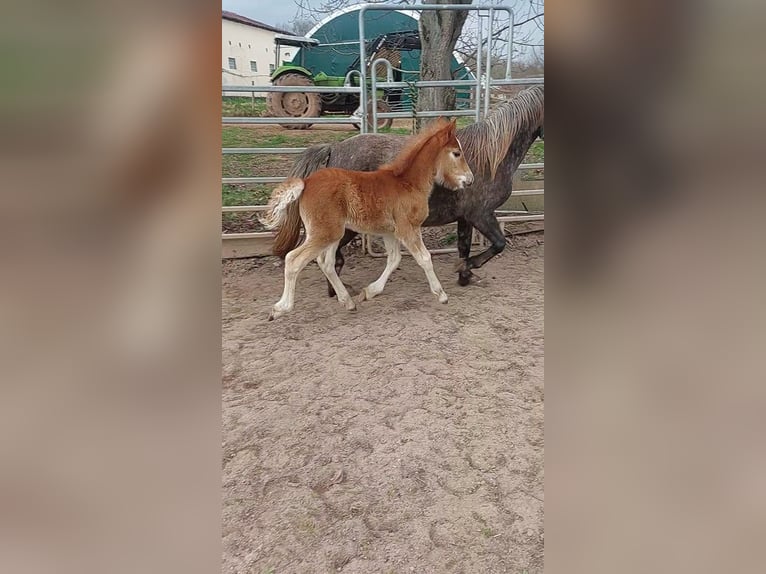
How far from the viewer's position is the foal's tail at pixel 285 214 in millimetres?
2342

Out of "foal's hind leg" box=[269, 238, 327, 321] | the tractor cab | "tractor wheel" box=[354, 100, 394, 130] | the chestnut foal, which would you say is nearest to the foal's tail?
the chestnut foal

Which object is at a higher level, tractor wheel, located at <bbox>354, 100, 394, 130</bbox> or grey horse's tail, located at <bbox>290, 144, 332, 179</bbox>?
tractor wheel, located at <bbox>354, 100, 394, 130</bbox>

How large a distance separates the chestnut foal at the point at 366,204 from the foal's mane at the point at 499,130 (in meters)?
0.41

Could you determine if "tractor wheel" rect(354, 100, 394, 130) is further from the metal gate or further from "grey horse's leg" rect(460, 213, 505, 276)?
"grey horse's leg" rect(460, 213, 505, 276)

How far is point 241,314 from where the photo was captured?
2775 millimetres

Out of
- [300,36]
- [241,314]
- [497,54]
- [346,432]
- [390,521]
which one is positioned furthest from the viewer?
[300,36]

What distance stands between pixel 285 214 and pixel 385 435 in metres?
1.35

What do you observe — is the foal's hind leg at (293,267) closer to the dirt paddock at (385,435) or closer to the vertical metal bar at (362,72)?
the dirt paddock at (385,435)

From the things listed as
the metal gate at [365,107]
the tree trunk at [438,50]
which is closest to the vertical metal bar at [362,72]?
the metal gate at [365,107]

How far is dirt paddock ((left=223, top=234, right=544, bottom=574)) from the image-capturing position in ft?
3.64

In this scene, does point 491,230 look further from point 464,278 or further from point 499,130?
point 499,130
